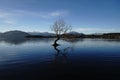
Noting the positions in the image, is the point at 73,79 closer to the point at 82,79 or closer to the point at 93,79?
the point at 82,79

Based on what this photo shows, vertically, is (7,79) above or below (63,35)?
below

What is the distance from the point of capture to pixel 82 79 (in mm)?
17984

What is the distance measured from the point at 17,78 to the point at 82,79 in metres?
8.44

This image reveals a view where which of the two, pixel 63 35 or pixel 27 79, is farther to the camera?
pixel 63 35

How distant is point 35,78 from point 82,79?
6.08 metres

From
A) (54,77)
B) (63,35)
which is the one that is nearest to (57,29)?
(63,35)

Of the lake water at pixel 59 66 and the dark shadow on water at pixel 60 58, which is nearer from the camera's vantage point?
the lake water at pixel 59 66

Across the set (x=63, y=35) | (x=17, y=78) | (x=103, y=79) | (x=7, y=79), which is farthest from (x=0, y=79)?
(x=63, y=35)

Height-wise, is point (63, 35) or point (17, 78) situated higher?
point (63, 35)

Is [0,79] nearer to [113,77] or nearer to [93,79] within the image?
[93,79]

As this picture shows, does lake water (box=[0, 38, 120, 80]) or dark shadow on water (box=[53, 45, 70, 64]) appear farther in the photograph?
dark shadow on water (box=[53, 45, 70, 64])

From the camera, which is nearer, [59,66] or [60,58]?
[59,66]

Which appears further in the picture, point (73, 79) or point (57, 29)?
point (57, 29)

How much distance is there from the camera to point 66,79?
17.9 metres
